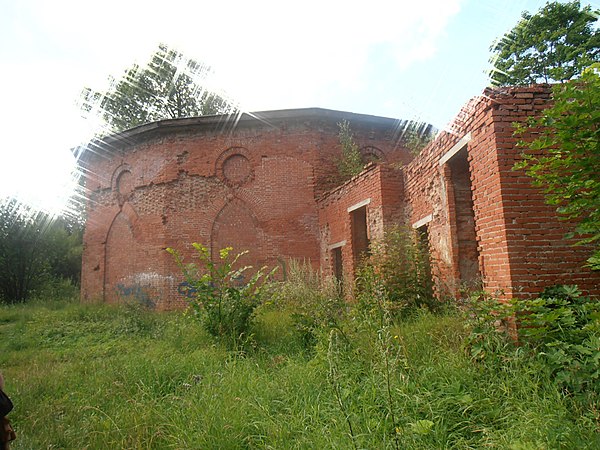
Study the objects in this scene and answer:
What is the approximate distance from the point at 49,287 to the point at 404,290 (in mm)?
22858

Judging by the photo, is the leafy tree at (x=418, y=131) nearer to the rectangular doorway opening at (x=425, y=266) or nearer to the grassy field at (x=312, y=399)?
the rectangular doorway opening at (x=425, y=266)

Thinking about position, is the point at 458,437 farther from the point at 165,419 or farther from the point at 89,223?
the point at 89,223

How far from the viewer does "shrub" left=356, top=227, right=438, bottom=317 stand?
20.7 ft

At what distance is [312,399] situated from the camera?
375cm

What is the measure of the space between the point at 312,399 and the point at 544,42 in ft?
69.5

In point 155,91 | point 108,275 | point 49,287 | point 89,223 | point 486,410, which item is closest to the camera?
point 486,410

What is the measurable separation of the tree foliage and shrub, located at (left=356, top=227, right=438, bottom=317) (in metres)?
21.1

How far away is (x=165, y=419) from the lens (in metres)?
3.68

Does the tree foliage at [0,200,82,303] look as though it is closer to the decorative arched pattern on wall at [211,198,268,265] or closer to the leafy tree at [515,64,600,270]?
the decorative arched pattern on wall at [211,198,268,265]

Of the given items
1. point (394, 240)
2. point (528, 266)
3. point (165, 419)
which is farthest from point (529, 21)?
point (165, 419)

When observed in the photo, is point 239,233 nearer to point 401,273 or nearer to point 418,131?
point 418,131

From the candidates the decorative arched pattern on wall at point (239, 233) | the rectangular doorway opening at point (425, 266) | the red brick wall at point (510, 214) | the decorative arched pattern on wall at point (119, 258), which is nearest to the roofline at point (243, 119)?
the decorative arched pattern on wall at point (239, 233)

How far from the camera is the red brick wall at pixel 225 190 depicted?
13.8m

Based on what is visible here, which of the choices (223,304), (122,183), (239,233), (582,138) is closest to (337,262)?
(239,233)
